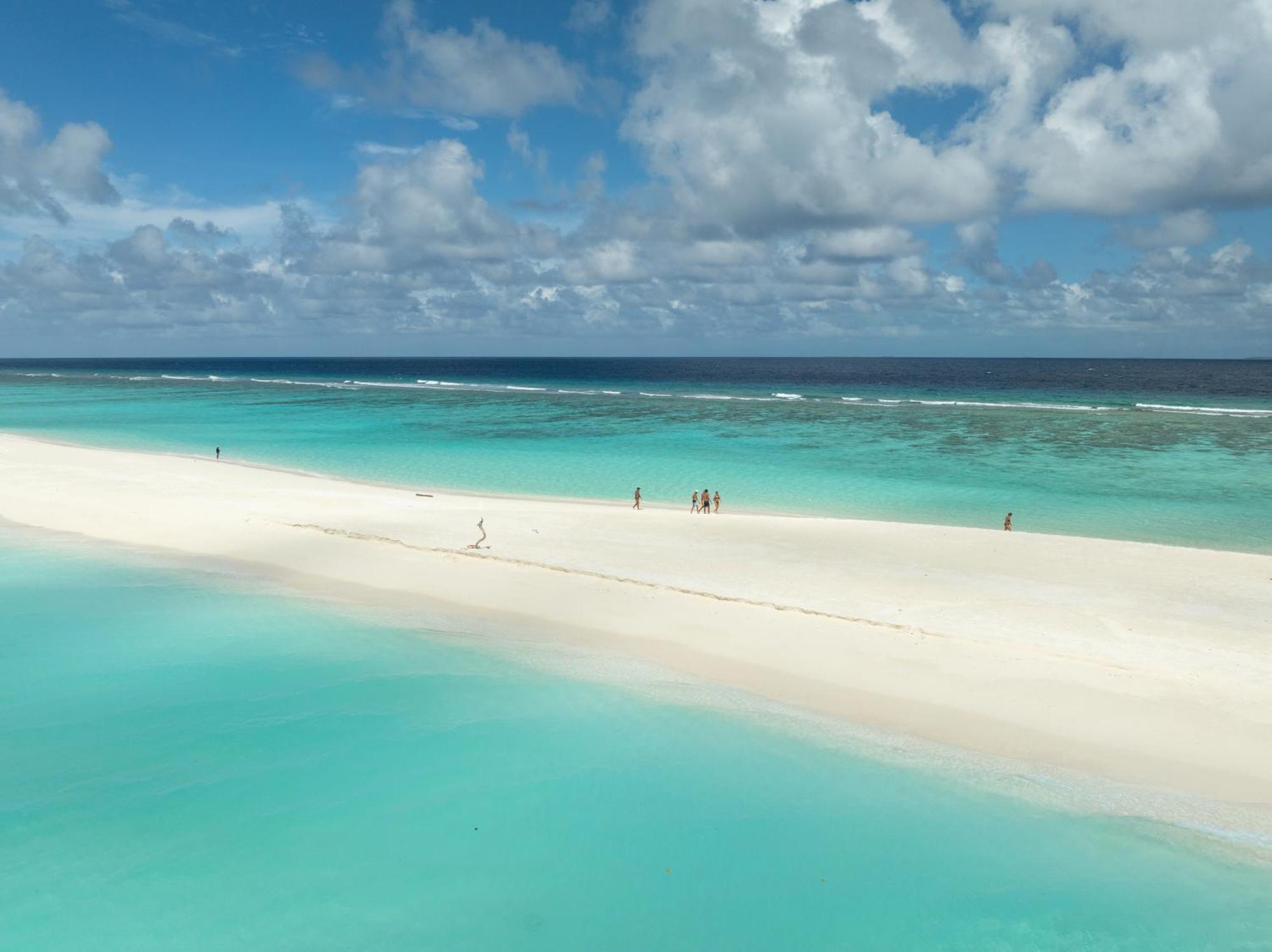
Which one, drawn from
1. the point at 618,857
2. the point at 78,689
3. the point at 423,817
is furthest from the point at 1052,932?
the point at 78,689

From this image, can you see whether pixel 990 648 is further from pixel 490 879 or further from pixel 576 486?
pixel 576 486

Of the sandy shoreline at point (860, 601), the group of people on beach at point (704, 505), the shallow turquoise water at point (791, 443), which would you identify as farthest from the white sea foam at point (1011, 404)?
the sandy shoreline at point (860, 601)

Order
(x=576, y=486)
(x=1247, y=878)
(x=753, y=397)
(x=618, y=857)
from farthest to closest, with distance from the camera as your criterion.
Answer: (x=753, y=397) < (x=576, y=486) < (x=618, y=857) < (x=1247, y=878)

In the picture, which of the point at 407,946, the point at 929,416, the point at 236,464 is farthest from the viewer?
the point at 929,416

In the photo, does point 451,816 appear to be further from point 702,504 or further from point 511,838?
point 702,504

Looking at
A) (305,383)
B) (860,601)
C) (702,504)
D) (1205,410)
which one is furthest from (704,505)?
(305,383)
